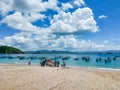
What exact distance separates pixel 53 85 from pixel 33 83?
1710mm

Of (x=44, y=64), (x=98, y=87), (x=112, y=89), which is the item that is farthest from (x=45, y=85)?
(x=44, y=64)

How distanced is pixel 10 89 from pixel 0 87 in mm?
1043

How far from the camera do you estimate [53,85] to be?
15.8 metres

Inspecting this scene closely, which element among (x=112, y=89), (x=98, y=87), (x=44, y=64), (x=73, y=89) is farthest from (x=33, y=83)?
(x=44, y=64)

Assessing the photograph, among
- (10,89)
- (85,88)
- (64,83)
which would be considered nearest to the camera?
(10,89)

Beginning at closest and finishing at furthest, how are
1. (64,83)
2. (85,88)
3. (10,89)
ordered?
(10,89), (85,88), (64,83)

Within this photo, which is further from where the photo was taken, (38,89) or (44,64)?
(44,64)

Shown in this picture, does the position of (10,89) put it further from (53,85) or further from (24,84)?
(53,85)

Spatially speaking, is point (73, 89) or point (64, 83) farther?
point (64, 83)

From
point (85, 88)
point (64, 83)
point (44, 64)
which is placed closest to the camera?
point (85, 88)

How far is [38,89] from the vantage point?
47.2 feet

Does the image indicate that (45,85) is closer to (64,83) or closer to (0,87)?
(64,83)

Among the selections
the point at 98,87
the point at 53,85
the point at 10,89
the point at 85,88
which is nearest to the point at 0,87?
the point at 10,89

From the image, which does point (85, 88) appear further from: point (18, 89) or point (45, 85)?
point (18, 89)
